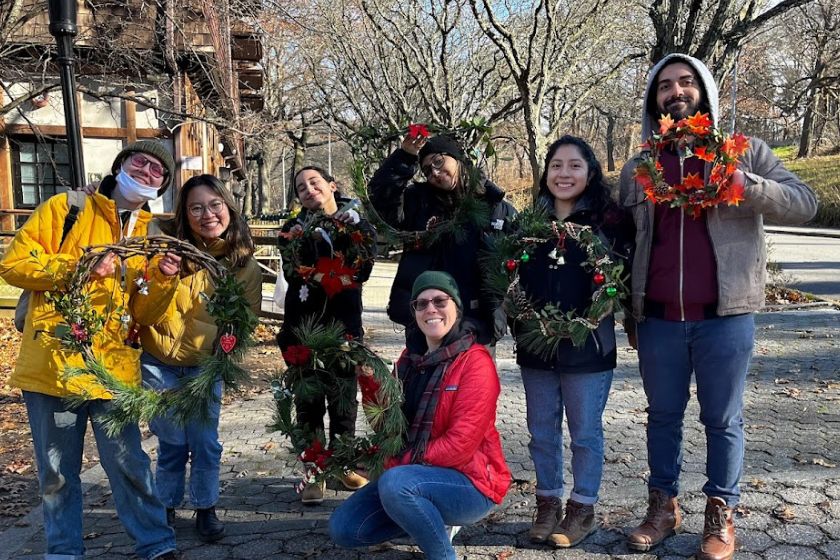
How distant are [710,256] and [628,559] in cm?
145

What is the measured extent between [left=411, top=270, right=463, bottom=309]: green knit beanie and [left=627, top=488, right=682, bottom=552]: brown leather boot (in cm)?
136

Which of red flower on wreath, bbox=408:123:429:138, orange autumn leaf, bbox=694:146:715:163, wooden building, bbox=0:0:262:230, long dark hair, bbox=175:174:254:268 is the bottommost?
long dark hair, bbox=175:174:254:268

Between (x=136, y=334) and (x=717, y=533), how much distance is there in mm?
2907

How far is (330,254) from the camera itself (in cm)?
399

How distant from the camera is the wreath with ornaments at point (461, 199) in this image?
3592 mm

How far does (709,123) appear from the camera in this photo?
310 cm

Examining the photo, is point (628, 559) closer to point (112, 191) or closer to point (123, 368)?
point (123, 368)

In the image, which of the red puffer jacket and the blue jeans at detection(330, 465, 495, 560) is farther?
the red puffer jacket

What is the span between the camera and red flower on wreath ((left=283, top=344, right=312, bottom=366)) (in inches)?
133

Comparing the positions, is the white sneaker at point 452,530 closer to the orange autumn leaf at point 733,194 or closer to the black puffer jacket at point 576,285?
the black puffer jacket at point 576,285

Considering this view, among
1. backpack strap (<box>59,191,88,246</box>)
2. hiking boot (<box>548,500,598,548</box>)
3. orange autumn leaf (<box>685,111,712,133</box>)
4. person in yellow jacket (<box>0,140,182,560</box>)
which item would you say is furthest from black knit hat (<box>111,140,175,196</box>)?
hiking boot (<box>548,500,598,548</box>)

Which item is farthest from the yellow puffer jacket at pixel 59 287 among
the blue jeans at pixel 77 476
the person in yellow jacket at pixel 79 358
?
the blue jeans at pixel 77 476

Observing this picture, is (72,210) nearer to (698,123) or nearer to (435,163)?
(435,163)

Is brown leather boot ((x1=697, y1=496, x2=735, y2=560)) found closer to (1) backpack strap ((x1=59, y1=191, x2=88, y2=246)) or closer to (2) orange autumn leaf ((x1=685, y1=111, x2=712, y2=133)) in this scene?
(2) orange autumn leaf ((x1=685, y1=111, x2=712, y2=133))
